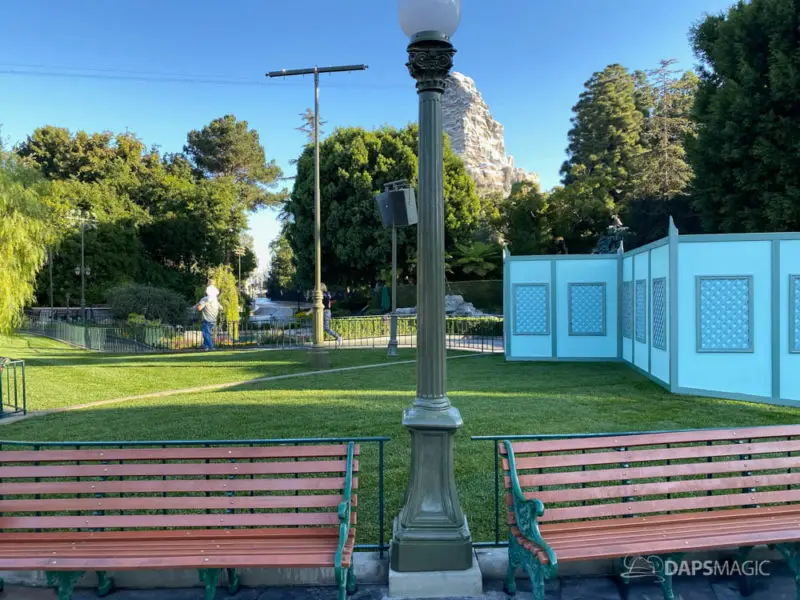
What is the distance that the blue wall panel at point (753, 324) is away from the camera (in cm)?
1000

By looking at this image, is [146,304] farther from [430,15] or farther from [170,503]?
[430,15]

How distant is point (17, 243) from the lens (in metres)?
15.8

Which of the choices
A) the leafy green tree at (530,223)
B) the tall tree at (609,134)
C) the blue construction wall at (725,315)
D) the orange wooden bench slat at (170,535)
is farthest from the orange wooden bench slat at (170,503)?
the tall tree at (609,134)

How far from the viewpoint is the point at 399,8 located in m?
3.44

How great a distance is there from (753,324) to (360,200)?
84.0 feet

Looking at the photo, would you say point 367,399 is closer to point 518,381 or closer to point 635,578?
point 518,381

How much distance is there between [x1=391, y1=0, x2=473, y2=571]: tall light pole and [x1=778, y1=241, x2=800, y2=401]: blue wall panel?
8.88 meters

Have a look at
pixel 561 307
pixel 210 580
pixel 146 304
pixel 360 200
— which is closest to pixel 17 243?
pixel 146 304

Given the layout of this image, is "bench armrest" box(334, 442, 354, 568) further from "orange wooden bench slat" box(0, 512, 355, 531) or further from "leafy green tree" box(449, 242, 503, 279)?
"leafy green tree" box(449, 242, 503, 279)

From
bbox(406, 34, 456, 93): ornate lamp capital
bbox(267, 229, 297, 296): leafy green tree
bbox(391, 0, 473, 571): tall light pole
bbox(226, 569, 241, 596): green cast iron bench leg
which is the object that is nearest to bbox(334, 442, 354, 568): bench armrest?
bbox(391, 0, 473, 571): tall light pole

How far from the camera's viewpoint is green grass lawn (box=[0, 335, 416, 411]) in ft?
37.2

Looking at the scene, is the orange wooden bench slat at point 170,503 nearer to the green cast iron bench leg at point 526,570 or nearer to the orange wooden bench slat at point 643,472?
the green cast iron bench leg at point 526,570

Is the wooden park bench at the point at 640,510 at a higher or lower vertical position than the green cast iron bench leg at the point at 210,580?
higher

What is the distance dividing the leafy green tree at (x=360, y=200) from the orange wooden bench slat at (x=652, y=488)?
1141 inches
